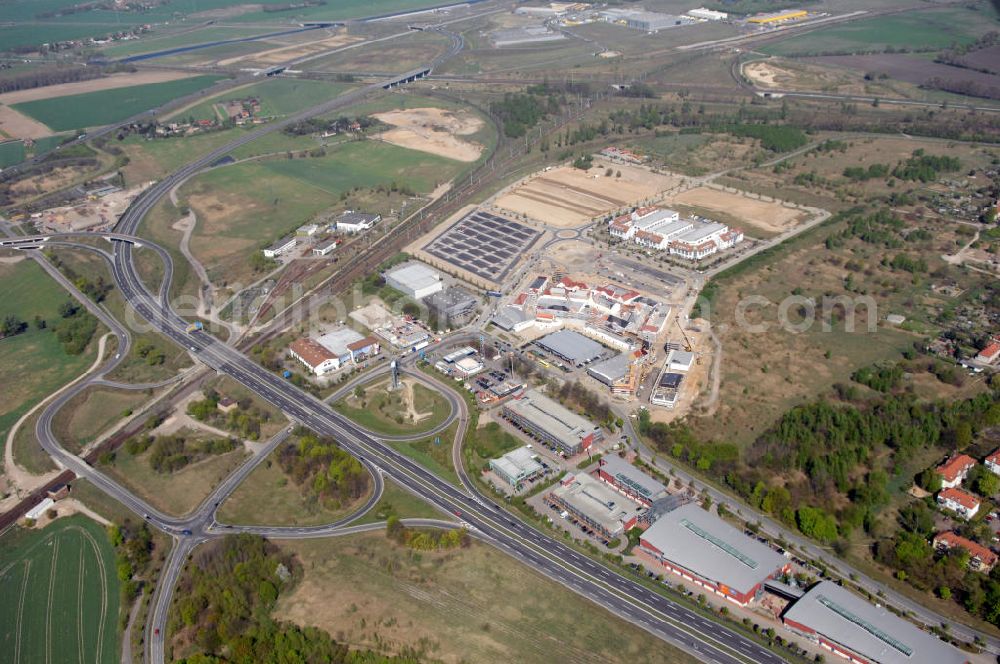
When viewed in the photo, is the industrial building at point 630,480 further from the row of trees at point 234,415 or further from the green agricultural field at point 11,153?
the green agricultural field at point 11,153

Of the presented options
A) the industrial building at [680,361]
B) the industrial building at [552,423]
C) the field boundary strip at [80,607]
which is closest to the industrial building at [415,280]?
the industrial building at [552,423]

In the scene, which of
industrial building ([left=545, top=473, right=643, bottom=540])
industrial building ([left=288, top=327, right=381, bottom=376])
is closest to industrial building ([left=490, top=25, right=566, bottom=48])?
industrial building ([left=288, top=327, right=381, bottom=376])

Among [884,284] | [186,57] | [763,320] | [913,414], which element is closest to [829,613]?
[913,414]

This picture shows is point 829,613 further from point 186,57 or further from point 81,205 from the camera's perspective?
point 186,57

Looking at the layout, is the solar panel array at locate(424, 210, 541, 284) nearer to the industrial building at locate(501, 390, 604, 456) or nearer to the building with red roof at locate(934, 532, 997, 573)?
the industrial building at locate(501, 390, 604, 456)

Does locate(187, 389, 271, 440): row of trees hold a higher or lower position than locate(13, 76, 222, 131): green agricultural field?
higher
